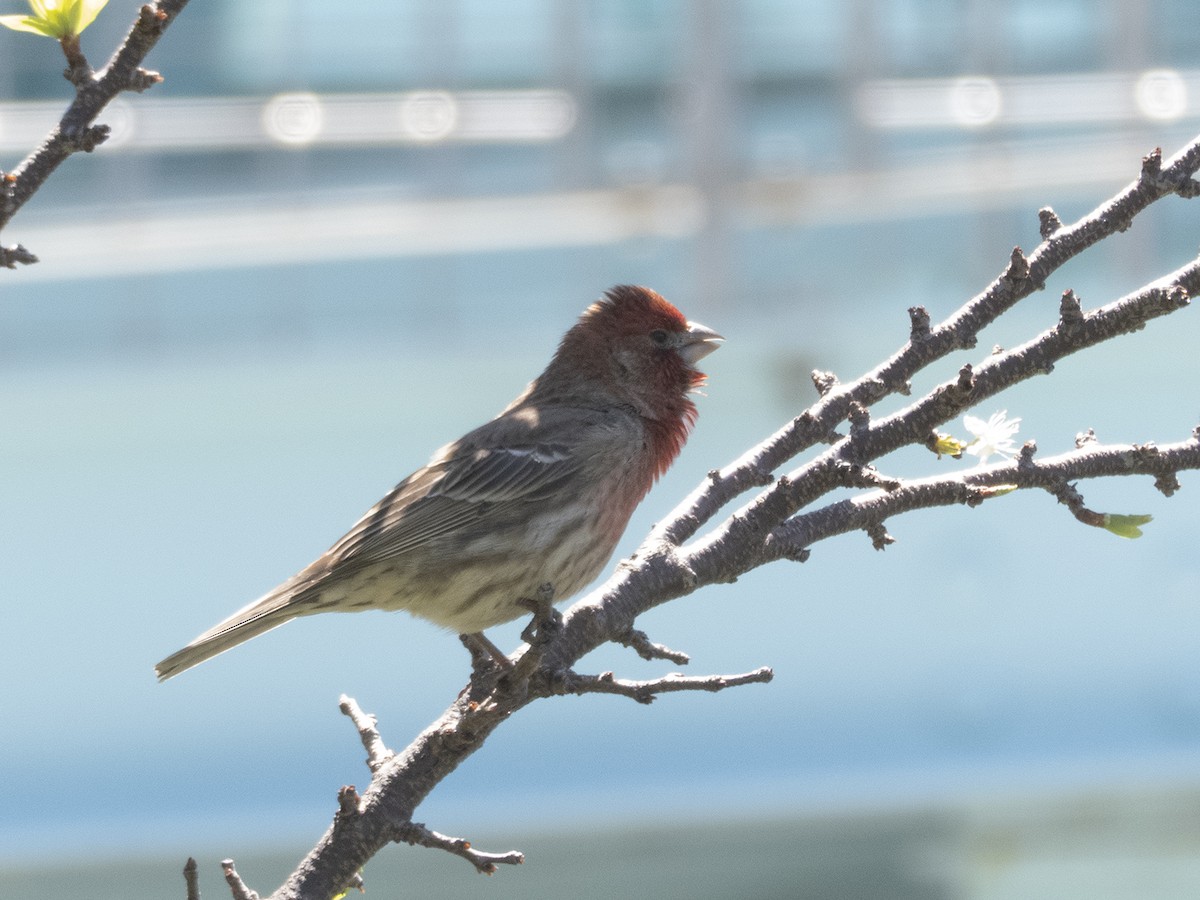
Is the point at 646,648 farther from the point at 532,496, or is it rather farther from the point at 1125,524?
the point at 532,496

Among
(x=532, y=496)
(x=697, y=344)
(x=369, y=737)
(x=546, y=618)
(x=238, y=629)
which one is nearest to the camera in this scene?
(x=546, y=618)

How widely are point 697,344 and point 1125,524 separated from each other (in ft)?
4.13

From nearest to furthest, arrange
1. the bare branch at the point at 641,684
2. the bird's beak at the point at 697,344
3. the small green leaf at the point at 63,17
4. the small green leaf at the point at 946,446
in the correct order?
the small green leaf at the point at 63,17
the bare branch at the point at 641,684
the small green leaf at the point at 946,446
the bird's beak at the point at 697,344

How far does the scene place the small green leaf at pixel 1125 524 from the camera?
1635 mm

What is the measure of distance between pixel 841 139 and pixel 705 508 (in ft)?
17.7

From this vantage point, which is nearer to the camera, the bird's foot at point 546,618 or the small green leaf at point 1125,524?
the bird's foot at point 546,618

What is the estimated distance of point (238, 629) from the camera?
2.23 metres

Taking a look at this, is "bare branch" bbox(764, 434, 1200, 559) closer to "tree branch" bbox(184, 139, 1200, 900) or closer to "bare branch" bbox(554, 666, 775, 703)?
"tree branch" bbox(184, 139, 1200, 900)

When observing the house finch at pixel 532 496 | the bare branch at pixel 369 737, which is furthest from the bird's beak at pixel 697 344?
the bare branch at pixel 369 737

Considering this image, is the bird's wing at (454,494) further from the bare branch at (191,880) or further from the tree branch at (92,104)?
the tree branch at (92,104)

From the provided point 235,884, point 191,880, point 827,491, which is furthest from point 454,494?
point 191,880

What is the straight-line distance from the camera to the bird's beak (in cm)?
282

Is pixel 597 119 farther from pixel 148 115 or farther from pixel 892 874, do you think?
pixel 892 874

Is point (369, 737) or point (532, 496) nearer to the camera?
point (369, 737)
